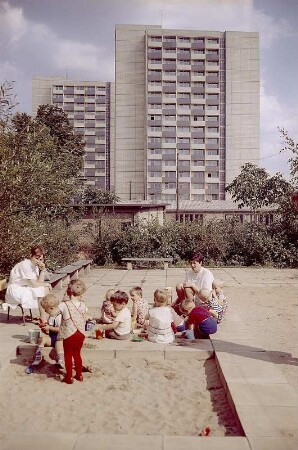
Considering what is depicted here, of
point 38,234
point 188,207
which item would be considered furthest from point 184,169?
point 38,234

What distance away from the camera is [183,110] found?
8756 centimetres

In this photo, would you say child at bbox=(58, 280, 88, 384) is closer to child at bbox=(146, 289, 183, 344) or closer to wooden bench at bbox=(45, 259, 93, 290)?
child at bbox=(146, 289, 183, 344)

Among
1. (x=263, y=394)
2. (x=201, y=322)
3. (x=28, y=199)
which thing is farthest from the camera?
(x=28, y=199)

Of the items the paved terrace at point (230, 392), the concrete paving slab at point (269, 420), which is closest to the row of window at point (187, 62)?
the paved terrace at point (230, 392)

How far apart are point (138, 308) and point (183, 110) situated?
83479 mm

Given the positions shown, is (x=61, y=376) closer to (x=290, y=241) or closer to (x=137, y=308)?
(x=137, y=308)

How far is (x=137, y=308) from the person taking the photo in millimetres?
7754

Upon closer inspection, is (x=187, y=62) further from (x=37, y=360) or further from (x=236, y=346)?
(x=37, y=360)

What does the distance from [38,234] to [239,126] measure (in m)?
79.6

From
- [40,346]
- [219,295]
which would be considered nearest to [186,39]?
[219,295]

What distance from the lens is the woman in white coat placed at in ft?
25.9

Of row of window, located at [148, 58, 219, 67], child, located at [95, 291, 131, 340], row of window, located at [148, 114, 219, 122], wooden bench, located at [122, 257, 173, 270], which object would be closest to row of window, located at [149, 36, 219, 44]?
row of window, located at [148, 58, 219, 67]

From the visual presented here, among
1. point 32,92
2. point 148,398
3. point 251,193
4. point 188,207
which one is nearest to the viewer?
point 148,398

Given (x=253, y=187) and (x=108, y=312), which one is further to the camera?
(x=253, y=187)
